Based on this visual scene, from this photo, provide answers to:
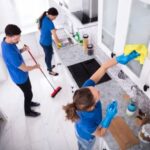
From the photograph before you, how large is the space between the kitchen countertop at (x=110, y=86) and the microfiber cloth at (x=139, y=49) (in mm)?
645

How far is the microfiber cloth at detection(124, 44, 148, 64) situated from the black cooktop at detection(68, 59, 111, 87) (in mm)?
776

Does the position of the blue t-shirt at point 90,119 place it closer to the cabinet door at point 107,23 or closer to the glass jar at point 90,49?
the cabinet door at point 107,23

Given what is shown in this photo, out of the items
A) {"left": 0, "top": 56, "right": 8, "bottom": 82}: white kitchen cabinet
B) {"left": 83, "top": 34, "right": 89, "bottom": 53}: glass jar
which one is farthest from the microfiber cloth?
{"left": 0, "top": 56, "right": 8, "bottom": 82}: white kitchen cabinet

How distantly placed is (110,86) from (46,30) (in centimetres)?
147

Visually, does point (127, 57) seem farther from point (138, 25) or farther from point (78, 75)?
point (78, 75)

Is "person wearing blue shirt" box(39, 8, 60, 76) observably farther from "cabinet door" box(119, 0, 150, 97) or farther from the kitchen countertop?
"cabinet door" box(119, 0, 150, 97)

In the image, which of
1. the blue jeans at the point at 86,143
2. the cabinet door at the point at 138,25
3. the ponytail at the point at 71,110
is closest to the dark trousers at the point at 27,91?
the blue jeans at the point at 86,143

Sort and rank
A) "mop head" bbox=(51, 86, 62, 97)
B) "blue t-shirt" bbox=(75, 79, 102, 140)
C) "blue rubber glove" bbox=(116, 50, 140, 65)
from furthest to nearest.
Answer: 1. "mop head" bbox=(51, 86, 62, 97)
2. "blue t-shirt" bbox=(75, 79, 102, 140)
3. "blue rubber glove" bbox=(116, 50, 140, 65)

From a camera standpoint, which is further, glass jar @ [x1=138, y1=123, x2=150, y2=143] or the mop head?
the mop head

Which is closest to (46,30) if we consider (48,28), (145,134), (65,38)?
(48,28)

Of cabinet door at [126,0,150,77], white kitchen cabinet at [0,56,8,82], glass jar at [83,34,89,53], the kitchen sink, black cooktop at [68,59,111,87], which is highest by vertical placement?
cabinet door at [126,0,150,77]

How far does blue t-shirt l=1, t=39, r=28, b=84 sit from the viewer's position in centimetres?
191

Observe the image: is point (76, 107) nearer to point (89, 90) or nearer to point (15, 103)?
point (89, 90)

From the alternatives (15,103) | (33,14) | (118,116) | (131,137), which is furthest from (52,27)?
(131,137)
